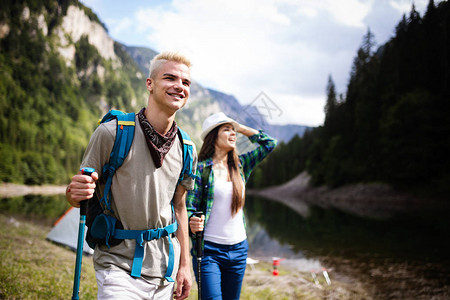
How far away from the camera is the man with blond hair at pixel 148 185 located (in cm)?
240

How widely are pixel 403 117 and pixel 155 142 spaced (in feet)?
149

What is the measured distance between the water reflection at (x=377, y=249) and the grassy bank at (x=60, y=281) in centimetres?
154

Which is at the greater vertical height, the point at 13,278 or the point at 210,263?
the point at 210,263

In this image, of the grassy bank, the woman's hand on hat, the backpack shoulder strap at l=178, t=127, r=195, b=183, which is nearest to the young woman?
the woman's hand on hat

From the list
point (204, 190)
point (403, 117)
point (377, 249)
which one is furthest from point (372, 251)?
point (403, 117)

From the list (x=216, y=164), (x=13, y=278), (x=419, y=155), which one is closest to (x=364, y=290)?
(x=216, y=164)

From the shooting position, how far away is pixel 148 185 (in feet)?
8.45

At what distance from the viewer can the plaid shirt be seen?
4.42 metres

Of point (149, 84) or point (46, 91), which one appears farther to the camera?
point (46, 91)

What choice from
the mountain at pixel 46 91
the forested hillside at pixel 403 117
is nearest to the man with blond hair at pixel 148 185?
the forested hillside at pixel 403 117

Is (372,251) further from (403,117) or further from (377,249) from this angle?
(403,117)

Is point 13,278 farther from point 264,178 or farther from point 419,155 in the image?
point 264,178

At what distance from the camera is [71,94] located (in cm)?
16150

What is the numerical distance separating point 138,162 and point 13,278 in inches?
239
